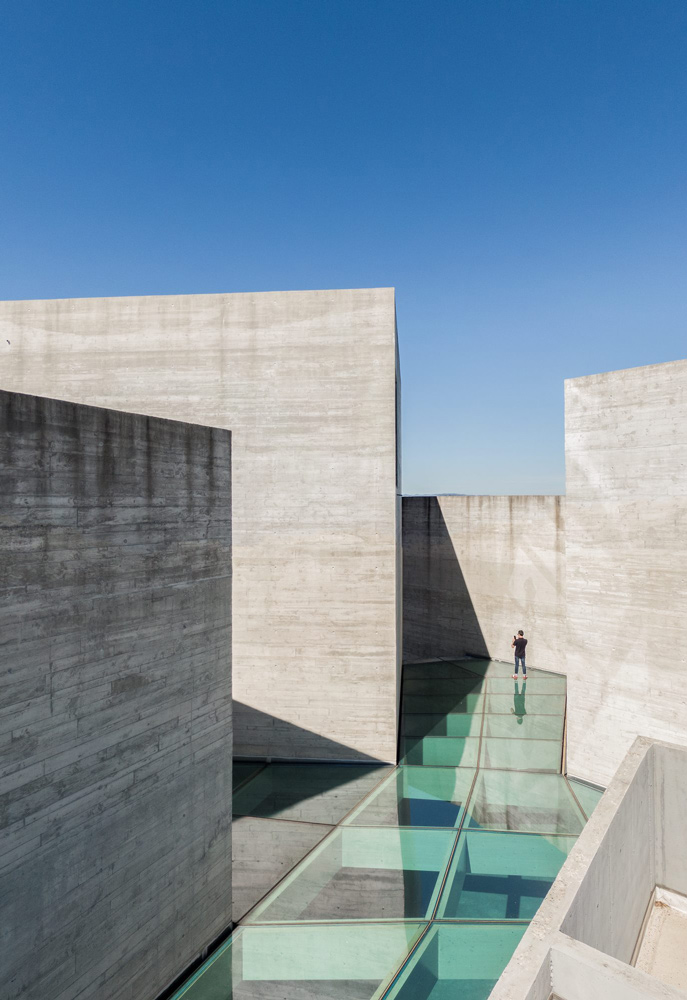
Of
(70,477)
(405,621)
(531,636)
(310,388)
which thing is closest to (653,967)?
(70,477)

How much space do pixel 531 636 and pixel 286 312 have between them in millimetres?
11394

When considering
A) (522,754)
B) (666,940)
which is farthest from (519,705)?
(666,940)

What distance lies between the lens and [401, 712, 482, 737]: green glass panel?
1219cm

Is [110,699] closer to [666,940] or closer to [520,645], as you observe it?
[666,940]

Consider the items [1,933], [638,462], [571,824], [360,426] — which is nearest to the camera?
[1,933]

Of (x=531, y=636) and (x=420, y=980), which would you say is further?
(x=531, y=636)

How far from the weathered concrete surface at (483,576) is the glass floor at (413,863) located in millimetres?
3687

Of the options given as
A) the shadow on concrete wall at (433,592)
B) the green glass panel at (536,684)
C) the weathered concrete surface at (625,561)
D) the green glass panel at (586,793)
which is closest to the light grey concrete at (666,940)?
the green glass panel at (586,793)

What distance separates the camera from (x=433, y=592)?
60.1 feet

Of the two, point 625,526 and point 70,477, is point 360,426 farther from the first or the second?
point 70,477

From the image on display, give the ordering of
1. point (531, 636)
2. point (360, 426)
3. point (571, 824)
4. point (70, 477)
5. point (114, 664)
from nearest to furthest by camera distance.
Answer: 1. point (70, 477)
2. point (114, 664)
3. point (571, 824)
4. point (360, 426)
5. point (531, 636)

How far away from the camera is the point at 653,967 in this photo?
5.95 meters

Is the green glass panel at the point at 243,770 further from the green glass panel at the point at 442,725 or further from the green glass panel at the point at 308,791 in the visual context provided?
the green glass panel at the point at 442,725

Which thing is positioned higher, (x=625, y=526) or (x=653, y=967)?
(x=625, y=526)
